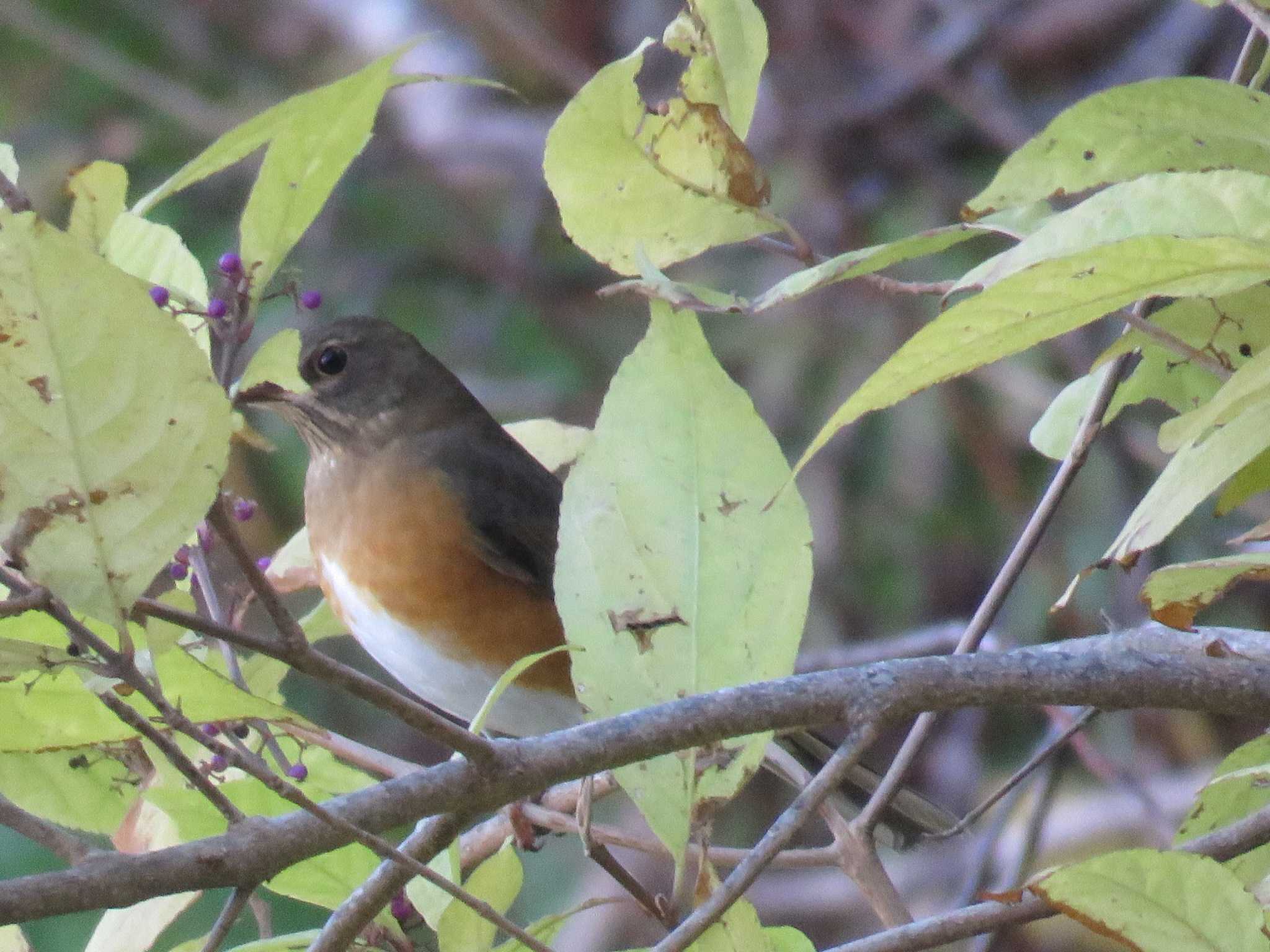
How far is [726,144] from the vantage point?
1.24 m

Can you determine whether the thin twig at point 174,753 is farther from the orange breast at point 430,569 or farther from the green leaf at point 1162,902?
the orange breast at point 430,569

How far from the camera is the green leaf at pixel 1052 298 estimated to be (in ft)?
3.06

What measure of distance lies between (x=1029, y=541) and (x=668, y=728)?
0.54 metres

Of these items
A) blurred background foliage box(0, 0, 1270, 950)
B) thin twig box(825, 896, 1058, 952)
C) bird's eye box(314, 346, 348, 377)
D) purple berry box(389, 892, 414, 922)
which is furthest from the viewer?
blurred background foliage box(0, 0, 1270, 950)

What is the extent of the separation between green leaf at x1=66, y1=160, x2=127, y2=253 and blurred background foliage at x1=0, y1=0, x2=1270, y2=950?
7.68 ft

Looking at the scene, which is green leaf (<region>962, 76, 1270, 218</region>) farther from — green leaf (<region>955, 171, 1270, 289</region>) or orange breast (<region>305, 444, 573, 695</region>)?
orange breast (<region>305, 444, 573, 695</region>)

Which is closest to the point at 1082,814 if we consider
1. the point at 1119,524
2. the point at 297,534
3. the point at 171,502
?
the point at 1119,524

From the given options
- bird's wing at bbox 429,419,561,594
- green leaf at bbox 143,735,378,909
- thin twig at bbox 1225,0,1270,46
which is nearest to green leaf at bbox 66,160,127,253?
A: green leaf at bbox 143,735,378,909

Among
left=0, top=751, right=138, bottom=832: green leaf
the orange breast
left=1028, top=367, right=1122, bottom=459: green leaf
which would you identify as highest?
the orange breast

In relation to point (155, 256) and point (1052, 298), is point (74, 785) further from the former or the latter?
point (1052, 298)

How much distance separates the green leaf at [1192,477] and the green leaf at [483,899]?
1.65ft

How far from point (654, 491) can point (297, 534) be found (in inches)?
36.5

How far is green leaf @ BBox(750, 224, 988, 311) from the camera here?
1.03m

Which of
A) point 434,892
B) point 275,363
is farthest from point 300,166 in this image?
point 434,892
